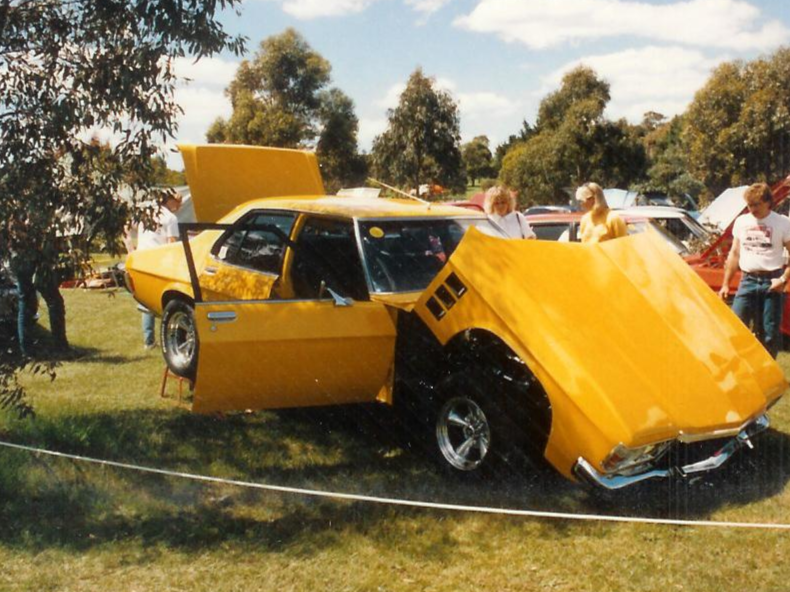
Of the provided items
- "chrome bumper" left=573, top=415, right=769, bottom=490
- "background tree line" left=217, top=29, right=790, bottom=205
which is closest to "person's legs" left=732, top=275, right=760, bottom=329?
"chrome bumper" left=573, top=415, right=769, bottom=490

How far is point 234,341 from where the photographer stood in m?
5.02

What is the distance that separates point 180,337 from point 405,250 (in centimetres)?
186

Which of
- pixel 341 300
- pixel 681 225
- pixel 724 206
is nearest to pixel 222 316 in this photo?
pixel 341 300

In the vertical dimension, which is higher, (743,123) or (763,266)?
(743,123)

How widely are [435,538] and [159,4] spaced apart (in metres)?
3.44

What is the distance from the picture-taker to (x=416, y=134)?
83.4 feet

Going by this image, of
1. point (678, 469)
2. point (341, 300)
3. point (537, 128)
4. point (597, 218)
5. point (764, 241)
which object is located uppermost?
point (537, 128)

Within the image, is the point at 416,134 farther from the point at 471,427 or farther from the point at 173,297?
the point at 471,427

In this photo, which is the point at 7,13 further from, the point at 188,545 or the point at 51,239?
the point at 188,545

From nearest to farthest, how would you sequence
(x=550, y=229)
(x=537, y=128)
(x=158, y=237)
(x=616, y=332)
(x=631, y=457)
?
(x=631, y=457) → (x=616, y=332) → (x=158, y=237) → (x=550, y=229) → (x=537, y=128)

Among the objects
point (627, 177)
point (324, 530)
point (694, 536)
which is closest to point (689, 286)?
point (694, 536)

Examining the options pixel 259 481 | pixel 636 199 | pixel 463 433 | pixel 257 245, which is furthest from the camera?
pixel 636 199

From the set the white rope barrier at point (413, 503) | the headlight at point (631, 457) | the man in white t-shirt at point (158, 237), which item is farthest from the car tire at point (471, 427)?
the man in white t-shirt at point (158, 237)

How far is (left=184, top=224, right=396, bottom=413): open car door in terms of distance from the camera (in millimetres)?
5020
